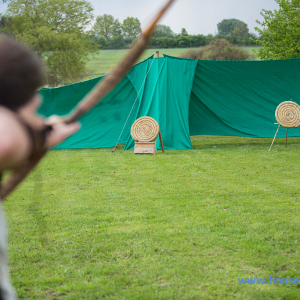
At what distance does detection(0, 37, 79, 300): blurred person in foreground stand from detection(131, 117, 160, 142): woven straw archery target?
7352 millimetres

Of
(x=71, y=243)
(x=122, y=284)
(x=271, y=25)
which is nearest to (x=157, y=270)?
(x=122, y=284)

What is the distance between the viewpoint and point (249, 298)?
2.14 m

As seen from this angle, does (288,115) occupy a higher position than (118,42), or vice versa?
(118,42)

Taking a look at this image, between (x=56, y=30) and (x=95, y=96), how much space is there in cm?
3159

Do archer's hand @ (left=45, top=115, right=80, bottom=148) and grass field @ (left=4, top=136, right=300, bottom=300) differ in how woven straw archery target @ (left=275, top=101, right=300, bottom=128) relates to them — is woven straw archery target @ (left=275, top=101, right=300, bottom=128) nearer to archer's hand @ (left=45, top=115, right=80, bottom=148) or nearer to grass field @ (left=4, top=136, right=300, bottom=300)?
grass field @ (left=4, top=136, right=300, bottom=300)

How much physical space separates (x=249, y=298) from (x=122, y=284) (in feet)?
2.86

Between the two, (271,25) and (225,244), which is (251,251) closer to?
(225,244)

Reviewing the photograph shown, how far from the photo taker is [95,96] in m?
0.56

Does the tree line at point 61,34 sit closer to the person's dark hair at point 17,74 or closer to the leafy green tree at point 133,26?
the leafy green tree at point 133,26

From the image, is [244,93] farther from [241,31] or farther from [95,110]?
[241,31]

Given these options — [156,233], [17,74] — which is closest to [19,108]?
[17,74]

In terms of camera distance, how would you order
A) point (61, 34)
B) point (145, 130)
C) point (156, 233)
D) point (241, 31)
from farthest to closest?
point (241, 31) → point (61, 34) → point (145, 130) → point (156, 233)

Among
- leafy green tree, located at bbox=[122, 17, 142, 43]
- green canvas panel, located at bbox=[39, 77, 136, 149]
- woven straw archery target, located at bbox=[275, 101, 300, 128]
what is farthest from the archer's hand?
green canvas panel, located at bbox=[39, 77, 136, 149]

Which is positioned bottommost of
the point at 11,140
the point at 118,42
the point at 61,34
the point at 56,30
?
the point at 11,140
